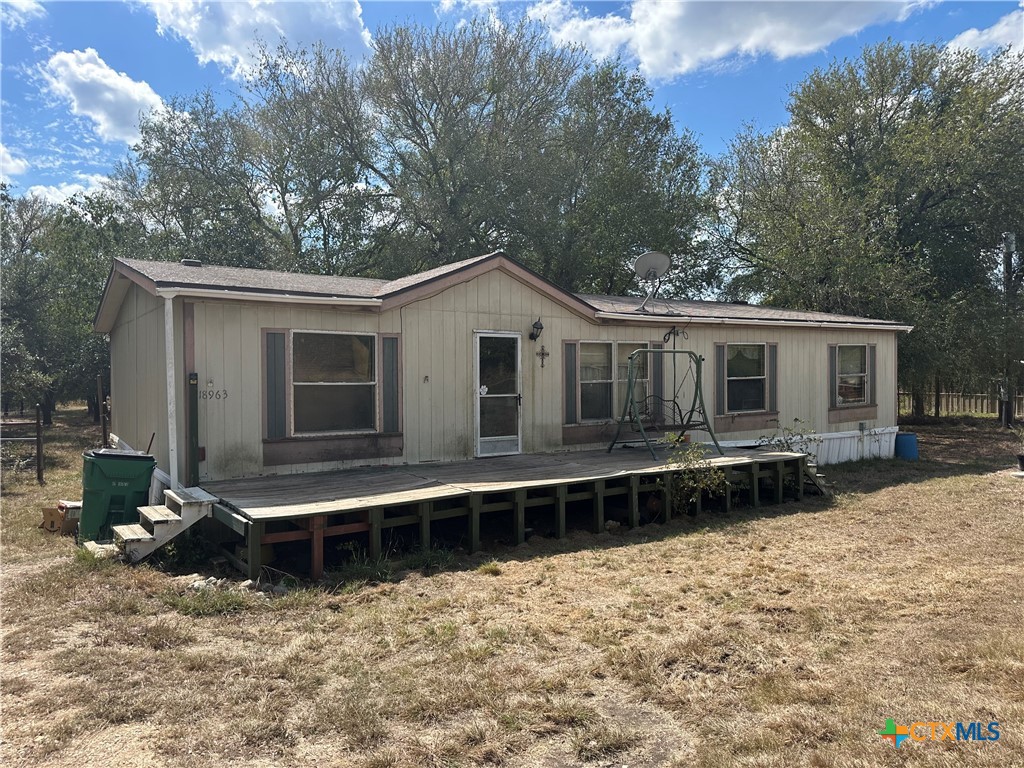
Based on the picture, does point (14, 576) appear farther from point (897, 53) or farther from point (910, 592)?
point (897, 53)

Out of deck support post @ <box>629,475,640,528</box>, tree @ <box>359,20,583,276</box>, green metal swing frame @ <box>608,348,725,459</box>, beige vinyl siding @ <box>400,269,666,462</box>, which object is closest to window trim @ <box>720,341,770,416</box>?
green metal swing frame @ <box>608,348,725,459</box>

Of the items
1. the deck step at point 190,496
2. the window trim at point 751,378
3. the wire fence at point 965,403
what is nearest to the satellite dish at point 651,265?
the window trim at point 751,378

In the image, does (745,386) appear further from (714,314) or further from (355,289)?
(355,289)

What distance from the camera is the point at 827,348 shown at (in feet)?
41.5

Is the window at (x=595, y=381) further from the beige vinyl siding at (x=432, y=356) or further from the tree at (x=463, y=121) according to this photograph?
the tree at (x=463, y=121)

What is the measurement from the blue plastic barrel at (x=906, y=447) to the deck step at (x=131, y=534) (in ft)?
43.7

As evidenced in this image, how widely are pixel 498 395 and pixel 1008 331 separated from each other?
1564 cm

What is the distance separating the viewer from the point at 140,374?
9195 mm

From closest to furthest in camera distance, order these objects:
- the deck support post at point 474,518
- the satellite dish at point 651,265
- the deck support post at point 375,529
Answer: the deck support post at point 375,529, the deck support post at point 474,518, the satellite dish at point 651,265

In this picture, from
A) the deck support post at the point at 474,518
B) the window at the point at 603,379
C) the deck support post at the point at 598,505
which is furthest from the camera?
the window at the point at 603,379

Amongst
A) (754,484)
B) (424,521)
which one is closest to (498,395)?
(424,521)

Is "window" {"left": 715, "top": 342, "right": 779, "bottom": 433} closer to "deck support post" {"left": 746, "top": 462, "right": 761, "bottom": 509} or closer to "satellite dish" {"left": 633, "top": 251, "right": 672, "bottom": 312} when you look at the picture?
"satellite dish" {"left": 633, "top": 251, "right": 672, "bottom": 312}

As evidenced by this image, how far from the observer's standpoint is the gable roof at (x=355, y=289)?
7.19 m

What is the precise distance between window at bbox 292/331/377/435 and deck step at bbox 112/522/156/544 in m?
1.97
